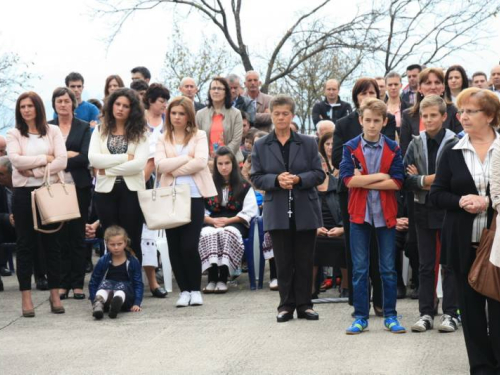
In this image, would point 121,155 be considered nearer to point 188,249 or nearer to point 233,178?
point 188,249

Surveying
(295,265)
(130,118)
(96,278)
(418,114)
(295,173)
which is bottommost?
(96,278)

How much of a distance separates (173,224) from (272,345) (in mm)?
2278

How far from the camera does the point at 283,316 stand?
8328 millimetres

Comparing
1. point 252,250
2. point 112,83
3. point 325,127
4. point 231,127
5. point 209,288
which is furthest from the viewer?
point 112,83

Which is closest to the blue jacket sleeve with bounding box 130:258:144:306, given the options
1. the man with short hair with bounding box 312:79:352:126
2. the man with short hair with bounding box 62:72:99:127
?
the man with short hair with bounding box 62:72:99:127

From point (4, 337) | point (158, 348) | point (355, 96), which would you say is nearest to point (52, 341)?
point (4, 337)

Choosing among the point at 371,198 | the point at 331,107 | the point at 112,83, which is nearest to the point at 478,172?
the point at 371,198

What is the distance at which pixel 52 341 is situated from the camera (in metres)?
7.87

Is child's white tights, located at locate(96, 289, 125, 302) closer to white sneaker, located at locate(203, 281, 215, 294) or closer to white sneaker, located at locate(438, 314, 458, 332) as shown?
white sneaker, located at locate(203, 281, 215, 294)

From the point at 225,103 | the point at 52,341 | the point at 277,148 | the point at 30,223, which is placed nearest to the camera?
the point at 52,341

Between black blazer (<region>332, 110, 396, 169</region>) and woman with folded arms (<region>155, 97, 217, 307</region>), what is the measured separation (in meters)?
A: 1.52

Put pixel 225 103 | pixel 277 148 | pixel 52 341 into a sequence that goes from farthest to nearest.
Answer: pixel 225 103
pixel 277 148
pixel 52 341

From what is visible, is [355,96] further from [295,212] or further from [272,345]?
[272,345]

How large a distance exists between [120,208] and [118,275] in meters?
0.71
